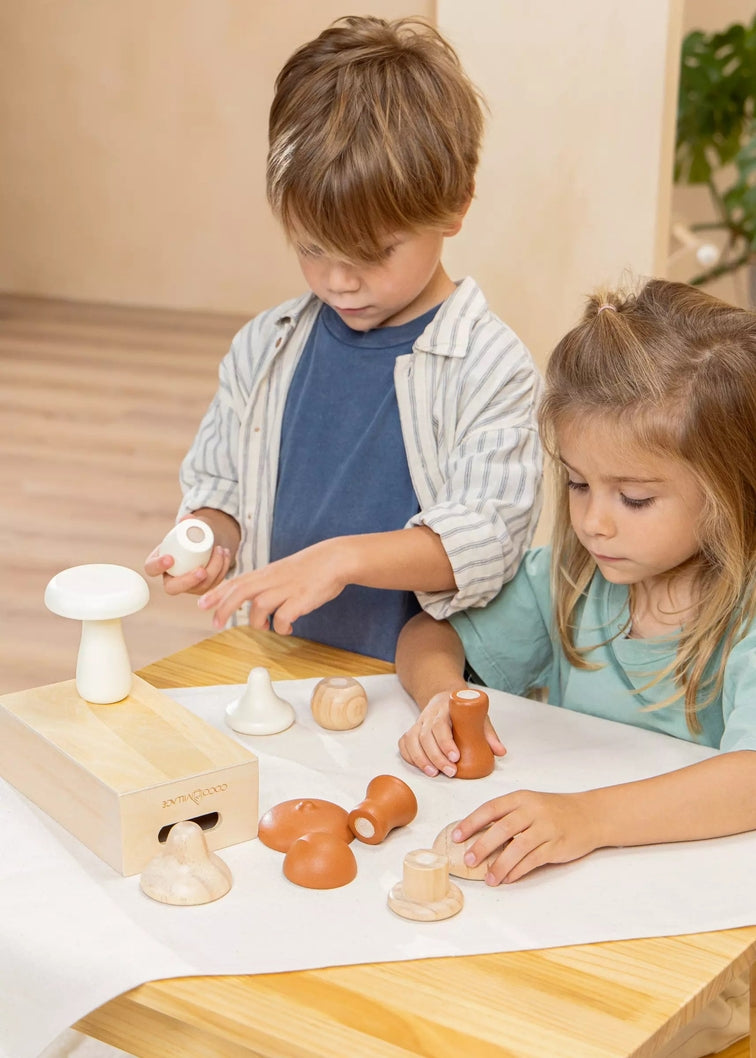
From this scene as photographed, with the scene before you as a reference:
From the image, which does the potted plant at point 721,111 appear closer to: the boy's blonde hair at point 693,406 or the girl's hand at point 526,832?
the boy's blonde hair at point 693,406

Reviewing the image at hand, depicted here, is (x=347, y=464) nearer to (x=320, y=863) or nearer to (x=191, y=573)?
(x=191, y=573)

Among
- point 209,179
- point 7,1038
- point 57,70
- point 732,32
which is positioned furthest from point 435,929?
point 57,70

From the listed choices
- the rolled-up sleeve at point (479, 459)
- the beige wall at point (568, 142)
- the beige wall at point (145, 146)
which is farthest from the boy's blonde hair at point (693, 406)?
the beige wall at point (145, 146)

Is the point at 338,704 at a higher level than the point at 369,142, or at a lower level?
lower

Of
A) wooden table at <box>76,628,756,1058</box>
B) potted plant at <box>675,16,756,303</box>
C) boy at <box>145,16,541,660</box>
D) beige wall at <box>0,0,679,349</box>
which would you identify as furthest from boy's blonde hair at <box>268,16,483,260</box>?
beige wall at <box>0,0,679,349</box>

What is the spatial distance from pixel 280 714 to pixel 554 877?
289 mm

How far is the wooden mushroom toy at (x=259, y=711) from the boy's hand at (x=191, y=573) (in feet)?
0.36

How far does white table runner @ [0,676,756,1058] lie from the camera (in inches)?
30.7

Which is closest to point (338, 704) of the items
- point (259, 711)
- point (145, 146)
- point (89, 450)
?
point (259, 711)

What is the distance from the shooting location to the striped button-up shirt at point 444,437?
122 centimetres

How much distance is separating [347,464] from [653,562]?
1.31 feet

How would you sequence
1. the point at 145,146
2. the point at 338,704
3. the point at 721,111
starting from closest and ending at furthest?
the point at 338,704 → the point at 721,111 → the point at 145,146

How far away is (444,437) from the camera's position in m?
1.31

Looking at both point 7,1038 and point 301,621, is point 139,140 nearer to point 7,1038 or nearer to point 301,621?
point 301,621
